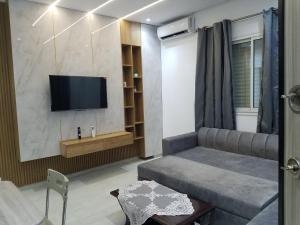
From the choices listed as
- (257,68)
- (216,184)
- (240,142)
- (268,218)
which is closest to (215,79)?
(257,68)

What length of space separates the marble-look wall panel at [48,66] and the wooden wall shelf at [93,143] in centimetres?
19

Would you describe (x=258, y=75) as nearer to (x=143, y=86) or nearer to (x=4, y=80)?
(x=143, y=86)

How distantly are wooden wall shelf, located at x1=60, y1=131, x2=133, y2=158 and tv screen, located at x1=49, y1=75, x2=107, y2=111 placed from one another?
20.0 inches

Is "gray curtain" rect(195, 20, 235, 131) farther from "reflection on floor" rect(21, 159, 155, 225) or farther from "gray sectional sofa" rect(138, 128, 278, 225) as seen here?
"reflection on floor" rect(21, 159, 155, 225)

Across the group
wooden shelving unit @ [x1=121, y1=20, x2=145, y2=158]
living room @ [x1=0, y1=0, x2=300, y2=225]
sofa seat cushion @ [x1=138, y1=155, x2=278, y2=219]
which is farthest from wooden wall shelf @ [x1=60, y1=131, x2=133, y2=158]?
sofa seat cushion @ [x1=138, y1=155, x2=278, y2=219]

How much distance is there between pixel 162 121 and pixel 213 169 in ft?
7.73

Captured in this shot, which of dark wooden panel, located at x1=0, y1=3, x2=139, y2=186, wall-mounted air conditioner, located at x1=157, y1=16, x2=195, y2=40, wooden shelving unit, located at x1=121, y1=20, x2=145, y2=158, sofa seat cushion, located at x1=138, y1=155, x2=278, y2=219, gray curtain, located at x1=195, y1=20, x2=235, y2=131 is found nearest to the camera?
sofa seat cushion, located at x1=138, y1=155, x2=278, y2=219

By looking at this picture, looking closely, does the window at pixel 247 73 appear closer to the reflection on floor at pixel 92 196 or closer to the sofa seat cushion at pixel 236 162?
the sofa seat cushion at pixel 236 162

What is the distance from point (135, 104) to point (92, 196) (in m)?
2.08

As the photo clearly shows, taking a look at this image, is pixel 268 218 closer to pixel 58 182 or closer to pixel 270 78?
pixel 58 182

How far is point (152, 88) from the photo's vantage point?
476 centimetres

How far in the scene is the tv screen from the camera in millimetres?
3473

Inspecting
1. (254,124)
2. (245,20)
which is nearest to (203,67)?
(245,20)

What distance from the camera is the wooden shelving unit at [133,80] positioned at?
4.37 metres
